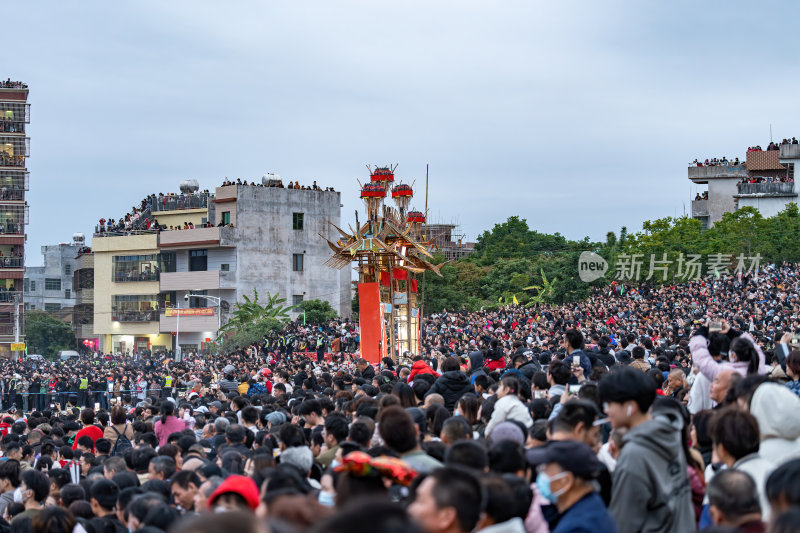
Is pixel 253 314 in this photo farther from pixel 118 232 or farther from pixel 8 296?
pixel 8 296

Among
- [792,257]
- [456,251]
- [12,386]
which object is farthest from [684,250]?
[456,251]

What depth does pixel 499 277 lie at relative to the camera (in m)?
71.6

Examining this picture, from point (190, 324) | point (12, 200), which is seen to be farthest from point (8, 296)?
point (190, 324)

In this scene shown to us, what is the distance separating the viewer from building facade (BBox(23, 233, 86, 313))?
87.5m

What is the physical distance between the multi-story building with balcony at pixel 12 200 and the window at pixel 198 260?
11249 millimetres

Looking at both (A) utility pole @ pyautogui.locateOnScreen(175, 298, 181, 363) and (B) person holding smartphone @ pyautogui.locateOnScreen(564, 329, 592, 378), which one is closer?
(B) person holding smartphone @ pyautogui.locateOnScreen(564, 329, 592, 378)

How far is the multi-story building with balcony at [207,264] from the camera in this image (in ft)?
209

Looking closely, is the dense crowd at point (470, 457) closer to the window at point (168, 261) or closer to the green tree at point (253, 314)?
the green tree at point (253, 314)

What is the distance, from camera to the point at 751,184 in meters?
66.6

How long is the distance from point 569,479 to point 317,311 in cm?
5533

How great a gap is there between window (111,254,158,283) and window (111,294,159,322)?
4.12ft

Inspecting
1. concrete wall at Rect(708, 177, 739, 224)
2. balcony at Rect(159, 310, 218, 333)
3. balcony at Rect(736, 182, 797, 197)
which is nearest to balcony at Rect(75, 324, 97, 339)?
balcony at Rect(159, 310, 218, 333)

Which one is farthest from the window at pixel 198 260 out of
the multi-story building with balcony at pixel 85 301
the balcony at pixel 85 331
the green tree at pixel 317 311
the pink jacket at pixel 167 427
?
the pink jacket at pixel 167 427

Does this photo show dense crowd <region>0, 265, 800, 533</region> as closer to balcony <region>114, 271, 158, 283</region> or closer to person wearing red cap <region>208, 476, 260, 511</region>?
person wearing red cap <region>208, 476, 260, 511</region>
